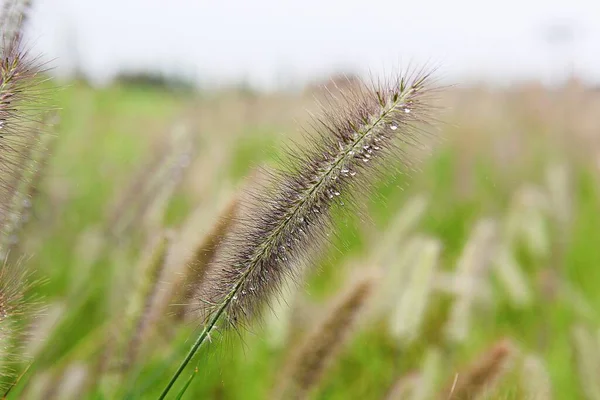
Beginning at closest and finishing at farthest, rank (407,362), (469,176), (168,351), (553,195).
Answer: (168,351) → (407,362) → (553,195) → (469,176)

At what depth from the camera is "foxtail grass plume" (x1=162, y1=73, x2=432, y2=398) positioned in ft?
2.67

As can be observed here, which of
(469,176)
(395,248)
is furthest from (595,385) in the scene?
(469,176)

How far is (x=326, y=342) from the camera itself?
4.56 ft

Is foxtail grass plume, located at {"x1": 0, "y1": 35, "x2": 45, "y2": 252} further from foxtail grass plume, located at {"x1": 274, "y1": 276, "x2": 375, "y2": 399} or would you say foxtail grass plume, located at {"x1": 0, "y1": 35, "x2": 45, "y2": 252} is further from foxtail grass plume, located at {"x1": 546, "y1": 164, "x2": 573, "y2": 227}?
foxtail grass plume, located at {"x1": 546, "y1": 164, "x2": 573, "y2": 227}

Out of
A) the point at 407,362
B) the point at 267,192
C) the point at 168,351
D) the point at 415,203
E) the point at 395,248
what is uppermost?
the point at 267,192

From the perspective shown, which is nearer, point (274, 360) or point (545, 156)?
point (274, 360)

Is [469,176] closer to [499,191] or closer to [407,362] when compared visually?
[499,191]

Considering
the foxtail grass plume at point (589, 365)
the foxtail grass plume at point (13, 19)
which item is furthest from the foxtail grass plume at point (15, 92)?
the foxtail grass plume at point (589, 365)

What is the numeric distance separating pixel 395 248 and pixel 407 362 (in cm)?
43

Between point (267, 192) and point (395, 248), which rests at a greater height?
point (267, 192)

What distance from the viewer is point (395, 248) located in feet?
7.52

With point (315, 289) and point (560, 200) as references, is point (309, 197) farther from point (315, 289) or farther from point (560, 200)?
point (315, 289)

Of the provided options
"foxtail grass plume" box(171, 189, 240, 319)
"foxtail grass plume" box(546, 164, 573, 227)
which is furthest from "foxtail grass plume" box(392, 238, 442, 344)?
"foxtail grass plume" box(546, 164, 573, 227)

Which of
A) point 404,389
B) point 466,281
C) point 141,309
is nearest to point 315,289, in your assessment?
point 466,281
